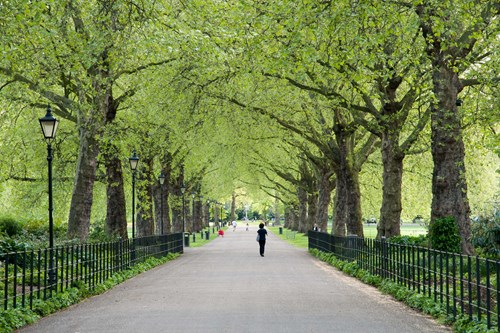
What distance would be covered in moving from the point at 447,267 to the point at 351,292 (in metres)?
5.10

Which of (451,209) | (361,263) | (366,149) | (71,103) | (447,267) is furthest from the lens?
(366,149)

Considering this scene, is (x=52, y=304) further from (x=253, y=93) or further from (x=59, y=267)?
(x=253, y=93)

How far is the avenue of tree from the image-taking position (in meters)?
18.0

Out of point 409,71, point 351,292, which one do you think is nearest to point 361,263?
point 351,292

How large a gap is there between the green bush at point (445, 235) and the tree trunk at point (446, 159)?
140 centimetres

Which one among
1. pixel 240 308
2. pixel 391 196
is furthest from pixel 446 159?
pixel 391 196

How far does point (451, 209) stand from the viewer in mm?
20531

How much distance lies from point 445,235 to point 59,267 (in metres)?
9.23

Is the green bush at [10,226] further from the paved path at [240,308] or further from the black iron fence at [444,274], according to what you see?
the black iron fence at [444,274]

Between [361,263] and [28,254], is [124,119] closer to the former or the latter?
[361,263]

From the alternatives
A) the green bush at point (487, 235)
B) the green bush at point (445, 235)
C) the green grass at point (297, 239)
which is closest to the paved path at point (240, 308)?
the green bush at point (445, 235)

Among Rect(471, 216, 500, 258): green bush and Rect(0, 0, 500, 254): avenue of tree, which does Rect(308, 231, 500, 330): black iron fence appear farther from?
Rect(471, 216, 500, 258): green bush

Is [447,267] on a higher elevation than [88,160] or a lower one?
lower

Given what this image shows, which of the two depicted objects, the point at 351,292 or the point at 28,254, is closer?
the point at 28,254
